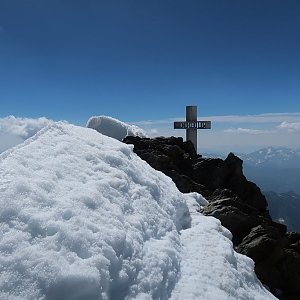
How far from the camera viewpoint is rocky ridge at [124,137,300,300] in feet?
58.6

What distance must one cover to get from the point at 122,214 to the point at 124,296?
11.6ft

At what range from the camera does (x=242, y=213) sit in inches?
807

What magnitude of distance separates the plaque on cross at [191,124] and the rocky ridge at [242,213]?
1071cm

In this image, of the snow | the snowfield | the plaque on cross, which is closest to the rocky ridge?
the snowfield

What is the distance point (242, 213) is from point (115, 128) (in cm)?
2308

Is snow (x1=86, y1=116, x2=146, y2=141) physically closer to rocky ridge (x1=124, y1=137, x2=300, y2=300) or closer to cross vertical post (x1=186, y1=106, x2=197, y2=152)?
rocky ridge (x1=124, y1=137, x2=300, y2=300)

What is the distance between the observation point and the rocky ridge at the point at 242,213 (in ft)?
58.6

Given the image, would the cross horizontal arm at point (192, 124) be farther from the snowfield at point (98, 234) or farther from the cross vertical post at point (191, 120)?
the snowfield at point (98, 234)

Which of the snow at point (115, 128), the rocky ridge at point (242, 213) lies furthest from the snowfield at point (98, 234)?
the snow at point (115, 128)

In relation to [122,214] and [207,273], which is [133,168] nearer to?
[122,214]

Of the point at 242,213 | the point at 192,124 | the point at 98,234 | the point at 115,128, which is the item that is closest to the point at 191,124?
the point at 192,124

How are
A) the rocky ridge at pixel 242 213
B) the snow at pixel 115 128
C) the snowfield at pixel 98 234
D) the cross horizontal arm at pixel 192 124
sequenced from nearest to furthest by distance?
the snowfield at pixel 98 234
the rocky ridge at pixel 242 213
the snow at pixel 115 128
the cross horizontal arm at pixel 192 124

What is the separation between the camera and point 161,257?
1183 centimetres

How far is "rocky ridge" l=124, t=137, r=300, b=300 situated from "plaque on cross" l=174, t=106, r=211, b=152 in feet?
35.1
